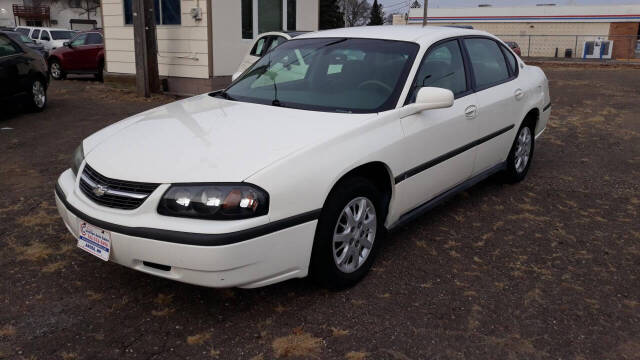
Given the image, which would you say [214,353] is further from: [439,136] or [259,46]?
[259,46]

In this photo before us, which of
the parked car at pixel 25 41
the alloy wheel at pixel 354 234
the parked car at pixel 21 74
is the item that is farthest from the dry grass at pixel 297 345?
the parked car at pixel 25 41

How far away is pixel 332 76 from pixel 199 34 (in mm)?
8231

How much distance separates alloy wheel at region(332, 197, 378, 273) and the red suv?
14.5m

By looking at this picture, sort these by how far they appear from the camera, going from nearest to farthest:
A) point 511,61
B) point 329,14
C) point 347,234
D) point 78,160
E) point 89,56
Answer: point 347,234 < point 78,160 < point 511,61 < point 89,56 < point 329,14

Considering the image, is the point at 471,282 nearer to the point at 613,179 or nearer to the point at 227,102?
the point at 227,102

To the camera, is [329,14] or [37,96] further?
[329,14]

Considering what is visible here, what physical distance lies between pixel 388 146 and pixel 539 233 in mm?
1759

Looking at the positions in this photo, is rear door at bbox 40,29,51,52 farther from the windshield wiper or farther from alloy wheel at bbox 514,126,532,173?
alloy wheel at bbox 514,126,532,173

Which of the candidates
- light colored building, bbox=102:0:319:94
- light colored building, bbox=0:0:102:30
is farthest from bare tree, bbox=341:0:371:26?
light colored building, bbox=102:0:319:94

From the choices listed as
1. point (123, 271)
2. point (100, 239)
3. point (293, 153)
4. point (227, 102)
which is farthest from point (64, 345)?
point (227, 102)

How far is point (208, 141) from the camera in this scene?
3.14 m

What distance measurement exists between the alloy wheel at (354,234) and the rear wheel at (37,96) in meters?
7.94

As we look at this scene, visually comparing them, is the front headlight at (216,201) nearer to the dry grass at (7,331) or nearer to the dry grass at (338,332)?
the dry grass at (338,332)

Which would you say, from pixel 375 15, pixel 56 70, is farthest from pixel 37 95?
pixel 375 15
